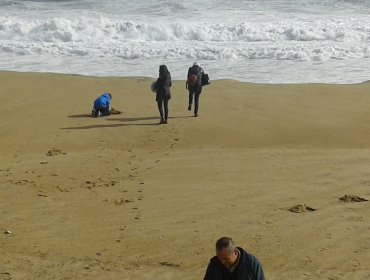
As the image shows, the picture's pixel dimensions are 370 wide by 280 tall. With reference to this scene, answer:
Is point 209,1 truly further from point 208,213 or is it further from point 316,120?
point 208,213

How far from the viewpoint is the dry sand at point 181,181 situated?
8.97m

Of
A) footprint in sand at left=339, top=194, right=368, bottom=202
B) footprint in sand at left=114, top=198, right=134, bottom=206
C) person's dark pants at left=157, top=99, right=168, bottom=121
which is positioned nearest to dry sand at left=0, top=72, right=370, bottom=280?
footprint in sand at left=114, top=198, right=134, bottom=206

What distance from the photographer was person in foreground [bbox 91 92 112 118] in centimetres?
1659

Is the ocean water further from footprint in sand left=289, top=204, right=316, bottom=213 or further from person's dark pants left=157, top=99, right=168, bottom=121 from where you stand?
footprint in sand left=289, top=204, right=316, bottom=213

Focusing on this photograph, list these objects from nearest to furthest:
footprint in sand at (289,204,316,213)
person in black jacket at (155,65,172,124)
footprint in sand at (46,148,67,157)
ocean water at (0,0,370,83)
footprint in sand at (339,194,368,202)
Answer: footprint in sand at (289,204,316,213)
footprint in sand at (339,194,368,202)
footprint in sand at (46,148,67,157)
person in black jacket at (155,65,172,124)
ocean water at (0,0,370,83)

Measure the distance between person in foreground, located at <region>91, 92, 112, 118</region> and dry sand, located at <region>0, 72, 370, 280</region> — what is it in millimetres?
278

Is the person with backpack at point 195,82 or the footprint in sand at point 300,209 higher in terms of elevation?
the person with backpack at point 195,82

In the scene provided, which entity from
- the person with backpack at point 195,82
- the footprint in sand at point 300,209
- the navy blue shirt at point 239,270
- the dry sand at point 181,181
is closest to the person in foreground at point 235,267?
the navy blue shirt at point 239,270

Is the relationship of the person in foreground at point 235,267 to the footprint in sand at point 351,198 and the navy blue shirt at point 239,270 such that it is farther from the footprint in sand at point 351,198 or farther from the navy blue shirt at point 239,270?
the footprint in sand at point 351,198

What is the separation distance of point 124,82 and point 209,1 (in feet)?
58.3

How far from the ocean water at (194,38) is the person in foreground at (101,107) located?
5.44m

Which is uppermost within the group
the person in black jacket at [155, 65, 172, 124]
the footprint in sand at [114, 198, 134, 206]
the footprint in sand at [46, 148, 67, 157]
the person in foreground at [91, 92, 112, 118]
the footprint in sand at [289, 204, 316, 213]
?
the person in black jacket at [155, 65, 172, 124]

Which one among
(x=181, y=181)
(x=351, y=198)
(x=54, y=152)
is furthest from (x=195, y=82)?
(x=351, y=198)

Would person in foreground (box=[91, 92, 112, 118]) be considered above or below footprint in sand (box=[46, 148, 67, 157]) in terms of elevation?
above
